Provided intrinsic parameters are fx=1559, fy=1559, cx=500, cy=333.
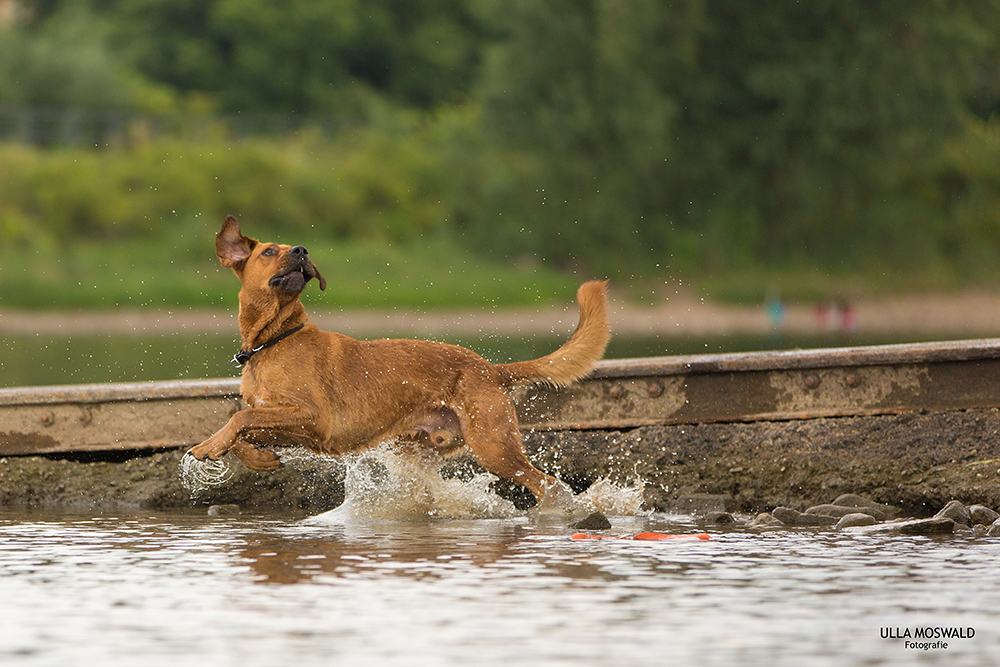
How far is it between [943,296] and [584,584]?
32.1 meters

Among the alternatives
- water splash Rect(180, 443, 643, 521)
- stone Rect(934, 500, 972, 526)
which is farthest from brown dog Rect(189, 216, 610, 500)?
stone Rect(934, 500, 972, 526)

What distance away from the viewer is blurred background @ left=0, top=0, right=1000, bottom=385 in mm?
37125

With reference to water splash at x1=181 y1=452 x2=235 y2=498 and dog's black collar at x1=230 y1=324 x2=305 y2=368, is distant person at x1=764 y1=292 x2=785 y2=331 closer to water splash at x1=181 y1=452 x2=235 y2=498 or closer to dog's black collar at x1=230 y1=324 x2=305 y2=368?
water splash at x1=181 y1=452 x2=235 y2=498

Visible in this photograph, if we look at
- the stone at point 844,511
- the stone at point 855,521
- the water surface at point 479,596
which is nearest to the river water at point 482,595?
the water surface at point 479,596

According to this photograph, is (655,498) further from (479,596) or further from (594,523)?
(479,596)

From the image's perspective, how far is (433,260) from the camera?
1583 inches

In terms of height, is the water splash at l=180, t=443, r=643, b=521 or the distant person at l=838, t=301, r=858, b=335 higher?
the distant person at l=838, t=301, r=858, b=335

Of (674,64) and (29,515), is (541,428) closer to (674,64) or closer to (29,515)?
(29,515)

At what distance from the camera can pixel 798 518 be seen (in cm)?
860

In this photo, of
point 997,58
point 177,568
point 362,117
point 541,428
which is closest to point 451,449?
point 541,428

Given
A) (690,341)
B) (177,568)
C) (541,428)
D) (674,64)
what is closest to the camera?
(177,568)

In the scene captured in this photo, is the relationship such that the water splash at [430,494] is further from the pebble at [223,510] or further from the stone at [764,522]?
the stone at [764,522]

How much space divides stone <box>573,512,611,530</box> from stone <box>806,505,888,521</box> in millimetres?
1187

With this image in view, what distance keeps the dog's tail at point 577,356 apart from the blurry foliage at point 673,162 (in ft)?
97.9
